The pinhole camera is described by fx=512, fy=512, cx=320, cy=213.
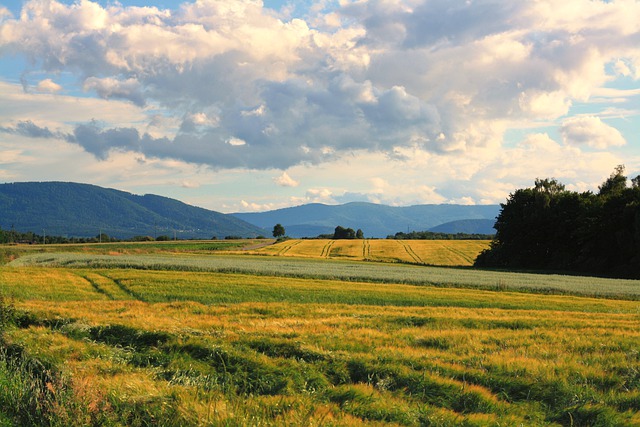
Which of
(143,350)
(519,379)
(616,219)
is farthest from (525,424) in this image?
(616,219)

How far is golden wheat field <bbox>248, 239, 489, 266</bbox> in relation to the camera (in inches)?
3543

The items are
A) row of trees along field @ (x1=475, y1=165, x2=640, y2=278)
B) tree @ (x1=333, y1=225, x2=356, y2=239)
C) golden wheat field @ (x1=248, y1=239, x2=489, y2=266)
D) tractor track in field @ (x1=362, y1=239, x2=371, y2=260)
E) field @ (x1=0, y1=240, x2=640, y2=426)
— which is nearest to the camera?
field @ (x1=0, y1=240, x2=640, y2=426)

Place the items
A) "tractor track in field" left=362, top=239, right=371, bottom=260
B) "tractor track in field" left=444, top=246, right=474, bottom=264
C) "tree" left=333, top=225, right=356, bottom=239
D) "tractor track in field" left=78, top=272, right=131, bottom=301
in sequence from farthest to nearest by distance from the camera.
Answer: "tree" left=333, top=225, right=356, bottom=239 → "tractor track in field" left=362, top=239, right=371, bottom=260 → "tractor track in field" left=444, top=246, right=474, bottom=264 → "tractor track in field" left=78, top=272, right=131, bottom=301

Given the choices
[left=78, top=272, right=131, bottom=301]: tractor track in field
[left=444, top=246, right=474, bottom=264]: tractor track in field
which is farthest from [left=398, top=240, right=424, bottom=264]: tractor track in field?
[left=78, top=272, right=131, bottom=301]: tractor track in field

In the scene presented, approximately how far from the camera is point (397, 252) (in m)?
101

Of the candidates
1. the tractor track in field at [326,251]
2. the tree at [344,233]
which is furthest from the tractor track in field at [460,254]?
the tree at [344,233]

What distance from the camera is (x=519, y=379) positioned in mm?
8977

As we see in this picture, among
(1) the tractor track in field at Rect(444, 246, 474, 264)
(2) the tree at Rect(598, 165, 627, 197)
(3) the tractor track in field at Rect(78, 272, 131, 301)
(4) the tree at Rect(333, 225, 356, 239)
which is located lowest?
(3) the tractor track in field at Rect(78, 272, 131, 301)

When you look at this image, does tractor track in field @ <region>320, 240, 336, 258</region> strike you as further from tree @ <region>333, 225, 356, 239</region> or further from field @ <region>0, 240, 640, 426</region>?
field @ <region>0, 240, 640, 426</region>

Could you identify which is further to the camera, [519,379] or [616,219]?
[616,219]

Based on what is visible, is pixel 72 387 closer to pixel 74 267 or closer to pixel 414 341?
pixel 414 341

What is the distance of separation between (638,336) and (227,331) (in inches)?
443

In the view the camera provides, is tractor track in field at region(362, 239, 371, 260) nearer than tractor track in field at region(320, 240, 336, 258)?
Yes

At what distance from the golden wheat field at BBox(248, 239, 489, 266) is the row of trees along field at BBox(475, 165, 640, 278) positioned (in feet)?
28.0
